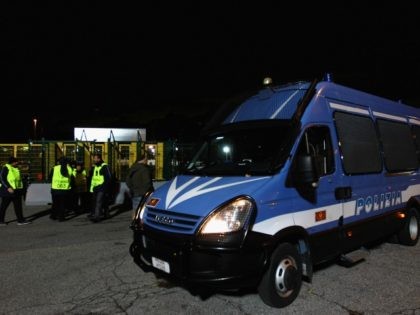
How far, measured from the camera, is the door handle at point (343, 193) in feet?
15.8

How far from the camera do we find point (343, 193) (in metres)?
4.93

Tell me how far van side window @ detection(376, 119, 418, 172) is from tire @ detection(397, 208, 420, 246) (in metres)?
0.82

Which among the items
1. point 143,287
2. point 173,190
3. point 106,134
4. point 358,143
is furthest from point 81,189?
point 358,143

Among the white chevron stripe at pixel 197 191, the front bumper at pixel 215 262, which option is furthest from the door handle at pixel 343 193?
the front bumper at pixel 215 262

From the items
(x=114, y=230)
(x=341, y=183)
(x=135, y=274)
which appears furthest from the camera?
(x=114, y=230)

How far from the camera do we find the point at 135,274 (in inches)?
211

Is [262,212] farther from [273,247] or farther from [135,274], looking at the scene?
[135,274]

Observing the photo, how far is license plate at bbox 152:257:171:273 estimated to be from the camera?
3.95m

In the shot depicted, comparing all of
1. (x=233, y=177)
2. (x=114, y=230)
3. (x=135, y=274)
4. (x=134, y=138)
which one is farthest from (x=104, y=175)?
(x=134, y=138)

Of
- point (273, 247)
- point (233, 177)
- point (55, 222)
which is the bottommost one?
point (55, 222)

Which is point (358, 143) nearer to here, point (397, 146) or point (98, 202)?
point (397, 146)

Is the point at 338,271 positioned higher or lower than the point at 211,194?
lower

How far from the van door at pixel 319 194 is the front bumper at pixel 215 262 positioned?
737mm

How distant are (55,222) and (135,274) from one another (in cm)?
558
